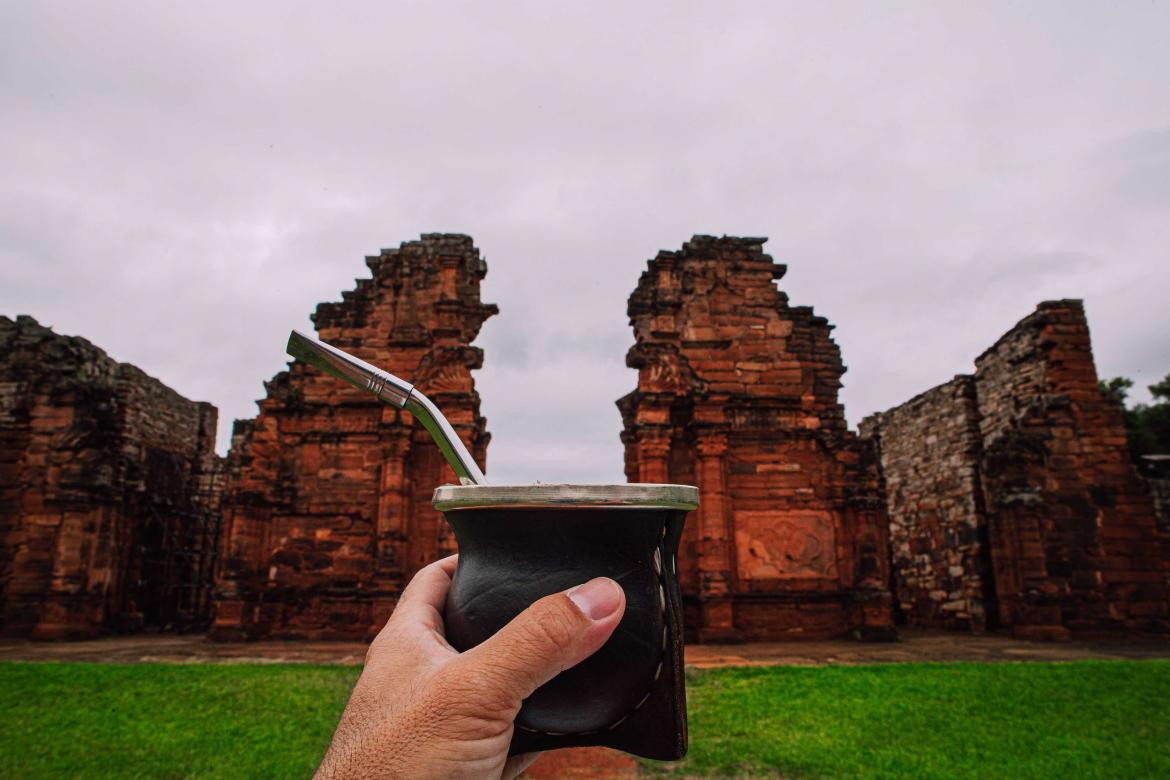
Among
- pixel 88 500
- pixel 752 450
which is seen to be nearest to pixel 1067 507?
pixel 752 450

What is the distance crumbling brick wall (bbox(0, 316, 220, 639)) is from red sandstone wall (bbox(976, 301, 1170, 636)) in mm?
16633

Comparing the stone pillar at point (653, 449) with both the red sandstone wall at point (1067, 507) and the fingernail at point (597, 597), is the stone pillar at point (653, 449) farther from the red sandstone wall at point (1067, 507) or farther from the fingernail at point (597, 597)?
the fingernail at point (597, 597)

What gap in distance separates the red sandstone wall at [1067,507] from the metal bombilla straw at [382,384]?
43.4 feet

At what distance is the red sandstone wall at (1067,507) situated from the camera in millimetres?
→ 11883

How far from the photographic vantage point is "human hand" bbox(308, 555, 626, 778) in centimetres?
100

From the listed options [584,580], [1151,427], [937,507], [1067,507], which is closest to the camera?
[584,580]

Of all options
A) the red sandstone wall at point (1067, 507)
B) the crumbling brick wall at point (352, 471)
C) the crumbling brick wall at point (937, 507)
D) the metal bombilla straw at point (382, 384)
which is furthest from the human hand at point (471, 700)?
the crumbling brick wall at point (937, 507)

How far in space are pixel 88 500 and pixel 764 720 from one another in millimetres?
12741

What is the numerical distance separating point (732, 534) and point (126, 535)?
1219cm

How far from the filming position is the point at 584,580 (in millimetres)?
1135

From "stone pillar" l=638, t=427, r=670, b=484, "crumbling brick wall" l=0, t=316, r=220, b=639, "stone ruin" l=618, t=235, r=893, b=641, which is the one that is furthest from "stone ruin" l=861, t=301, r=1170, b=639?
"crumbling brick wall" l=0, t=316, r=220, b=639

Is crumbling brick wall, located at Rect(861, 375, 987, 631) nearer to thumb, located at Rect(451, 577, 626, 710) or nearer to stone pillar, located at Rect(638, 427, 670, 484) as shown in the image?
stone pillar, located at Rect(638, 427, 670, 484)

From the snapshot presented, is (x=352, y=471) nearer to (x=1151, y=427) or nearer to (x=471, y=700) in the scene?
(x=471, y=700)

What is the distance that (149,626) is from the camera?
48.1ft
